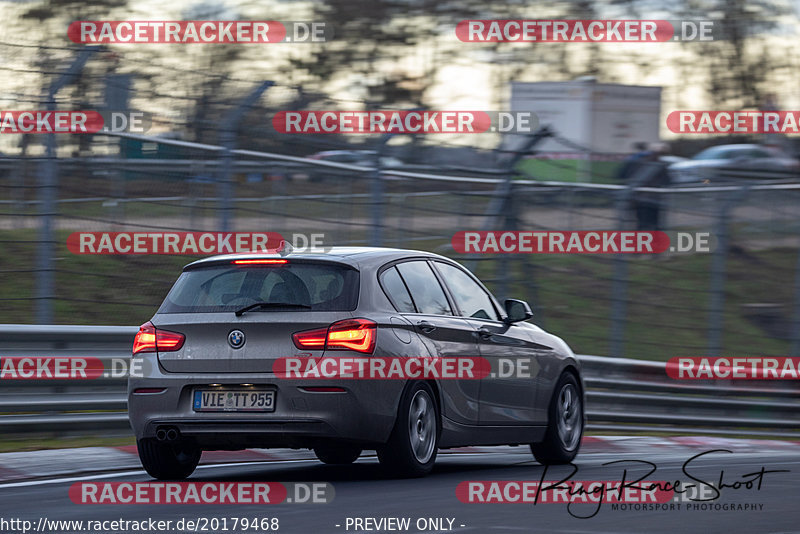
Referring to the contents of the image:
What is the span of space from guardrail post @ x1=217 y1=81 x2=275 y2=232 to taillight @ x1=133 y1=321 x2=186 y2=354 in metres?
3.99

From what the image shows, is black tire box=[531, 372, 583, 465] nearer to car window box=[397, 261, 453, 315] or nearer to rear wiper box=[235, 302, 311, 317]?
car window box=[397, 261, 453, 315]

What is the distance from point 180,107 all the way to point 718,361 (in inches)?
267

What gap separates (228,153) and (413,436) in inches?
187

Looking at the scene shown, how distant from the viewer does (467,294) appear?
32.4 ft

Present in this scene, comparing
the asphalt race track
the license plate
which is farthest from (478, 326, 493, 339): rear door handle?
the license plate

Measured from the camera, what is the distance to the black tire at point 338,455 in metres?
9.40

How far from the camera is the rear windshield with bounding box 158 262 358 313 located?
8391 millimetres

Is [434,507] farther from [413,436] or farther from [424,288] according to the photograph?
[424,288]

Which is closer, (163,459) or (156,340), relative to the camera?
(156,340)

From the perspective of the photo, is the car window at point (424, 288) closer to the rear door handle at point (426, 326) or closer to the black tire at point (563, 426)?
the rear door handle at point (426, 326)

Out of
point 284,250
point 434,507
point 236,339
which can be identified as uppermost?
point 284,250

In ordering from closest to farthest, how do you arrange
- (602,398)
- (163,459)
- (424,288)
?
(163,459)
(424,288)
(602,398)

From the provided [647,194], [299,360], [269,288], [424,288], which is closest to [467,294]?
[424,288]

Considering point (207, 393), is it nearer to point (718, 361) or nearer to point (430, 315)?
point (430, 315)
